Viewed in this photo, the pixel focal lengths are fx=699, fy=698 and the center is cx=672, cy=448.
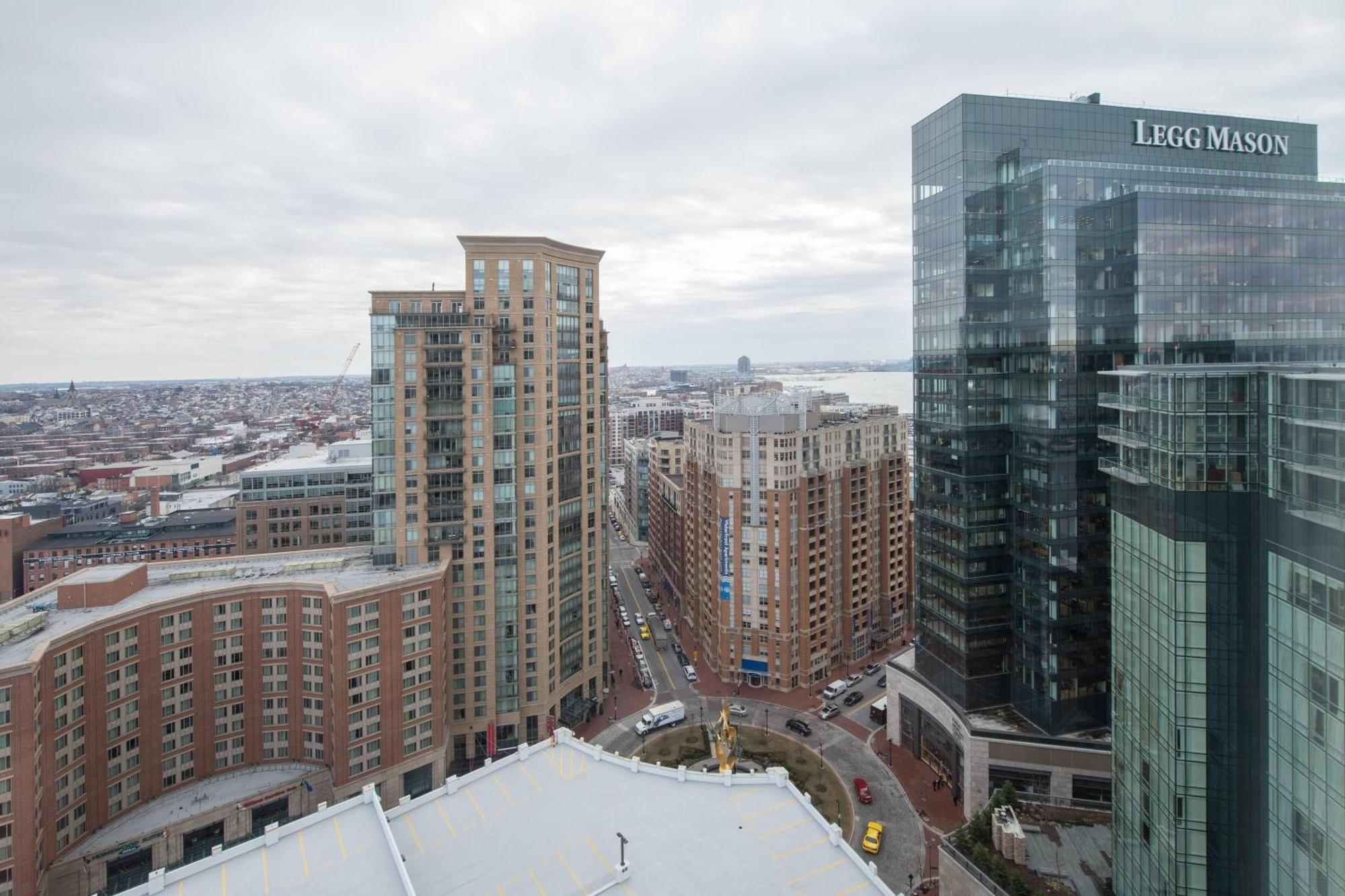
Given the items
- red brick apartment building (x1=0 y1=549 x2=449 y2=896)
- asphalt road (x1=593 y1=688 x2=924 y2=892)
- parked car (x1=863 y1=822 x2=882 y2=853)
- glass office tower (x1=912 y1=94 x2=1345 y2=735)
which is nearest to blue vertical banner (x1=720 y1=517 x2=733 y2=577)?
asphalt road (x1=593 y1=688 x2=924 y2=892)

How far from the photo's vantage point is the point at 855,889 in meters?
32.3

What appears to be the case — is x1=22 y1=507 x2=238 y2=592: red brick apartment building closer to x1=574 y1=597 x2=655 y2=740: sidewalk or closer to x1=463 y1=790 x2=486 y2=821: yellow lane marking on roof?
x1=574 y1=597 x2=655 y2=740: sidewalk

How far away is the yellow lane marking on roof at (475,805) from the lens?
3890 centimetres

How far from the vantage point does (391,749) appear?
210ft

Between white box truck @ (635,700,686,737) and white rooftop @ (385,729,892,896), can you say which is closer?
white rooftop @ (385,729,892,896)

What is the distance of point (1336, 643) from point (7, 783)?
242 ft

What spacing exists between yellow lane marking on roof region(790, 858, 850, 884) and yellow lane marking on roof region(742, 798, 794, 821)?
15.8ft

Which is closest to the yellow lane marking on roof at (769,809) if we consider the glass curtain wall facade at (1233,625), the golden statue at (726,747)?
the golden statue at (726,747)

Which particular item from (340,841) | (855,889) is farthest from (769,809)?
(340,841)

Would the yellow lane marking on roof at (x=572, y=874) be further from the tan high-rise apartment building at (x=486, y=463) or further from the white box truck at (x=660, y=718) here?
the white box truck at (x=660, y=718)

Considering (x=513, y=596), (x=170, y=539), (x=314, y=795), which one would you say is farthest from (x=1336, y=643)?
(x=170, y=539)

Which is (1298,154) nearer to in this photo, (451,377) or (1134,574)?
(1134,574)

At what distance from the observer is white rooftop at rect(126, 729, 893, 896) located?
1293 inches

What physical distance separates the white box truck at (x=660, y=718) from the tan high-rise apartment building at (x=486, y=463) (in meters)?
9.14
